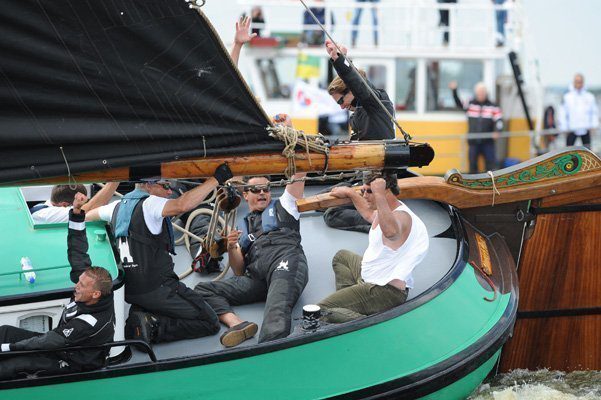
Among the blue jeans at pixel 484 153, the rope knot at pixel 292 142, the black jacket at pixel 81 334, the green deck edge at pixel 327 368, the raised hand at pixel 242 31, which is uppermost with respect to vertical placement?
the raised hand at pixel 242 31

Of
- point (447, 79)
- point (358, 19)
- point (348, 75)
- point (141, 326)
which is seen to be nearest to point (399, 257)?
point (348, 75)

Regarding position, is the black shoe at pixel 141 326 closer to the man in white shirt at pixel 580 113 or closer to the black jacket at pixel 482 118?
the black jacket at pixel 482 118

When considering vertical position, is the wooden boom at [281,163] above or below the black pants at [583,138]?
above

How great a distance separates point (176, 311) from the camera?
554 centimetres

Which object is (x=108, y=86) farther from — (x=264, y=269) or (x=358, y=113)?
(x=358, y=113)

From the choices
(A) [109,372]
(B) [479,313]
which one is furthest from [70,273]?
(B) [479,313]

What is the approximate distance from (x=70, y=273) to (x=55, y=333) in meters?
0.42

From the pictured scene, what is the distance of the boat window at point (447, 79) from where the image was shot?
64.0ft

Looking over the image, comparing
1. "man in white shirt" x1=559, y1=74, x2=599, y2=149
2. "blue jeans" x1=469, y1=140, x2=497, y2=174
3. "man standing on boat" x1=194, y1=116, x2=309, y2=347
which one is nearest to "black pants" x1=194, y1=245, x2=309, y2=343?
"man standing on boat" x1=194, y1=116, x2=309, y2=347

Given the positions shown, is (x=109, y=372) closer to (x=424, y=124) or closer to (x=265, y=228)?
(x=265, y=228)

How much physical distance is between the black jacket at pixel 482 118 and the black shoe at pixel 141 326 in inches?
541

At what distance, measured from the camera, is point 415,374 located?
5473mm

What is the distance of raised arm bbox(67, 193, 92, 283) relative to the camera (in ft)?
17.0

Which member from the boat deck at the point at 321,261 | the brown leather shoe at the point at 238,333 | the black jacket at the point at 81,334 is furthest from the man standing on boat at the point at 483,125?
the black jacket at the point at 81,334
